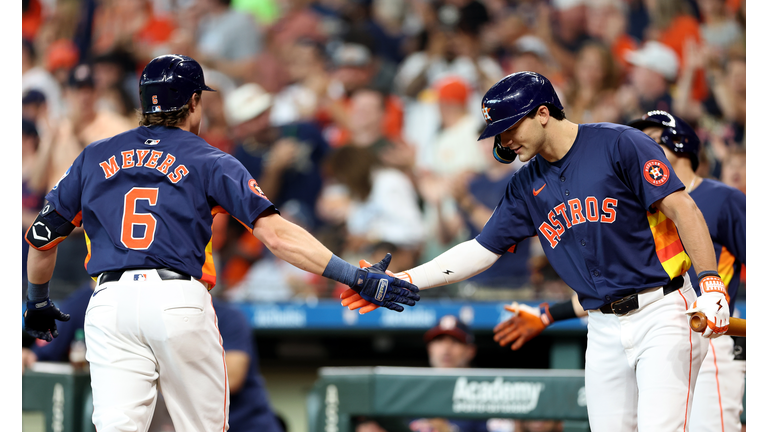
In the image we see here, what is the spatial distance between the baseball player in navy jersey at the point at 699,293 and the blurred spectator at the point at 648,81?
132 inches

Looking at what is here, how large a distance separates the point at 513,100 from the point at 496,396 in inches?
75.7

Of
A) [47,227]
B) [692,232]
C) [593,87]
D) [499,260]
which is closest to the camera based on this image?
[692,232]

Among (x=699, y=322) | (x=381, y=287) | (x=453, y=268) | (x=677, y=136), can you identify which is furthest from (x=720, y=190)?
(x=381, y=287)

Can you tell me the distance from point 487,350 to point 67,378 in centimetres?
347

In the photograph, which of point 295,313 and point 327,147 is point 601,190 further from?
point 327,147

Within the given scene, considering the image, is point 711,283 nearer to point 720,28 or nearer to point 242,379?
point 242,379

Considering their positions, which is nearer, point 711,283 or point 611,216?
point 711,283

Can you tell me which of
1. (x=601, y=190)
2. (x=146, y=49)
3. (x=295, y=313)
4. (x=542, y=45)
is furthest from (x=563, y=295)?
(x=146, y=49)

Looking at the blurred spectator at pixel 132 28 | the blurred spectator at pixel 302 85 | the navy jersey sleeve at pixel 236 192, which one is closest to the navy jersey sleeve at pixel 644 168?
the navy jersey sleeve at pixel 236 192

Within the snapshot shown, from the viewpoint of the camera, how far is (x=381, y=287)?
3152 mm

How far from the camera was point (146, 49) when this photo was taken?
9039 mm

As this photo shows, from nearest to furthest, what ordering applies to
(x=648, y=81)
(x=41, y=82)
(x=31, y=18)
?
(x=648, y=81)
(x=41, y=82)
(x=31, y=18)

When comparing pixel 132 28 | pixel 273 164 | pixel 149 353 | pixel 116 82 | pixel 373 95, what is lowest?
pixel 149 353

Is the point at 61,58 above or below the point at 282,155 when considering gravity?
above
